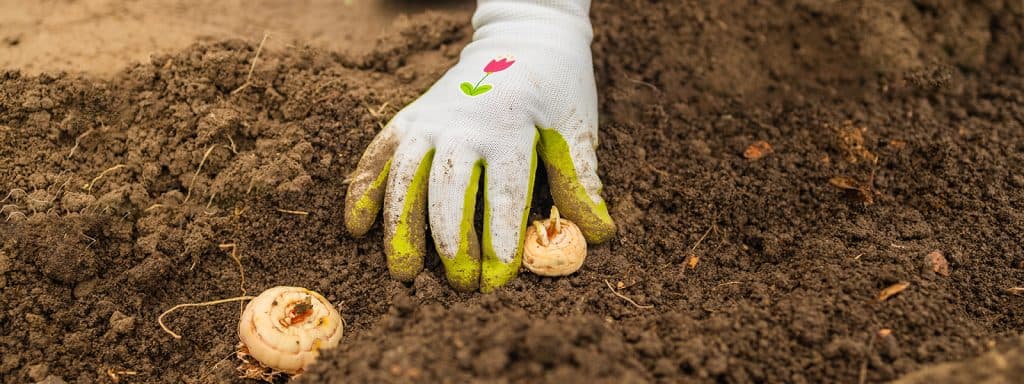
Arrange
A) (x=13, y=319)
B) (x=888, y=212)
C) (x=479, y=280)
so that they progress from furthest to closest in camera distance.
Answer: (x=888, y=212)
(x=479, y=280)
(x=13, y=319)

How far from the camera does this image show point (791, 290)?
228 centimetres

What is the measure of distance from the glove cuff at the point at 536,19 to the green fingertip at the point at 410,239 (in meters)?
0.74

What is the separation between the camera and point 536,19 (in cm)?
286

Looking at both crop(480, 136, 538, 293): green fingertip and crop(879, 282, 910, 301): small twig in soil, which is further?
crop(480, 136, 538, 293): green fingertip

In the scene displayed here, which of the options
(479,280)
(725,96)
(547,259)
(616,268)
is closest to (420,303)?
(479,280)

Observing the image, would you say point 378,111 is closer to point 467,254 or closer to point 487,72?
point 487,72

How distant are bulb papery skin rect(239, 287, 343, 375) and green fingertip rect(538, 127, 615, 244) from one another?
932 millimetres

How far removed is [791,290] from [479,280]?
1.09 metres

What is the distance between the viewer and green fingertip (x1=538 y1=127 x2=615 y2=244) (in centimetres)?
250

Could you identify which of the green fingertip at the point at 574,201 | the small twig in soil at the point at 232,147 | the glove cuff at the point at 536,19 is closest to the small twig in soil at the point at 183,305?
the small twig in soil at the point at 232,147

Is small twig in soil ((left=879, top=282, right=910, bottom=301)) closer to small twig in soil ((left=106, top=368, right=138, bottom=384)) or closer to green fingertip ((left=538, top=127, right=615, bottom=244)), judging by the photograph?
green fingertip ((left=538, top=127, right=615, bottom=244))

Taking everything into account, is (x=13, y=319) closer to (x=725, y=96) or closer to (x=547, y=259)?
(x=547, y=259)

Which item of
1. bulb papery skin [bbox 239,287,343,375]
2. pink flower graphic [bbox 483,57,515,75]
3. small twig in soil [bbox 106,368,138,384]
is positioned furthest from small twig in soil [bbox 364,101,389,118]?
small twig in soil [bbox 106,368,138,384]

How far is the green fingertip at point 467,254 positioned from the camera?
2.39 m
